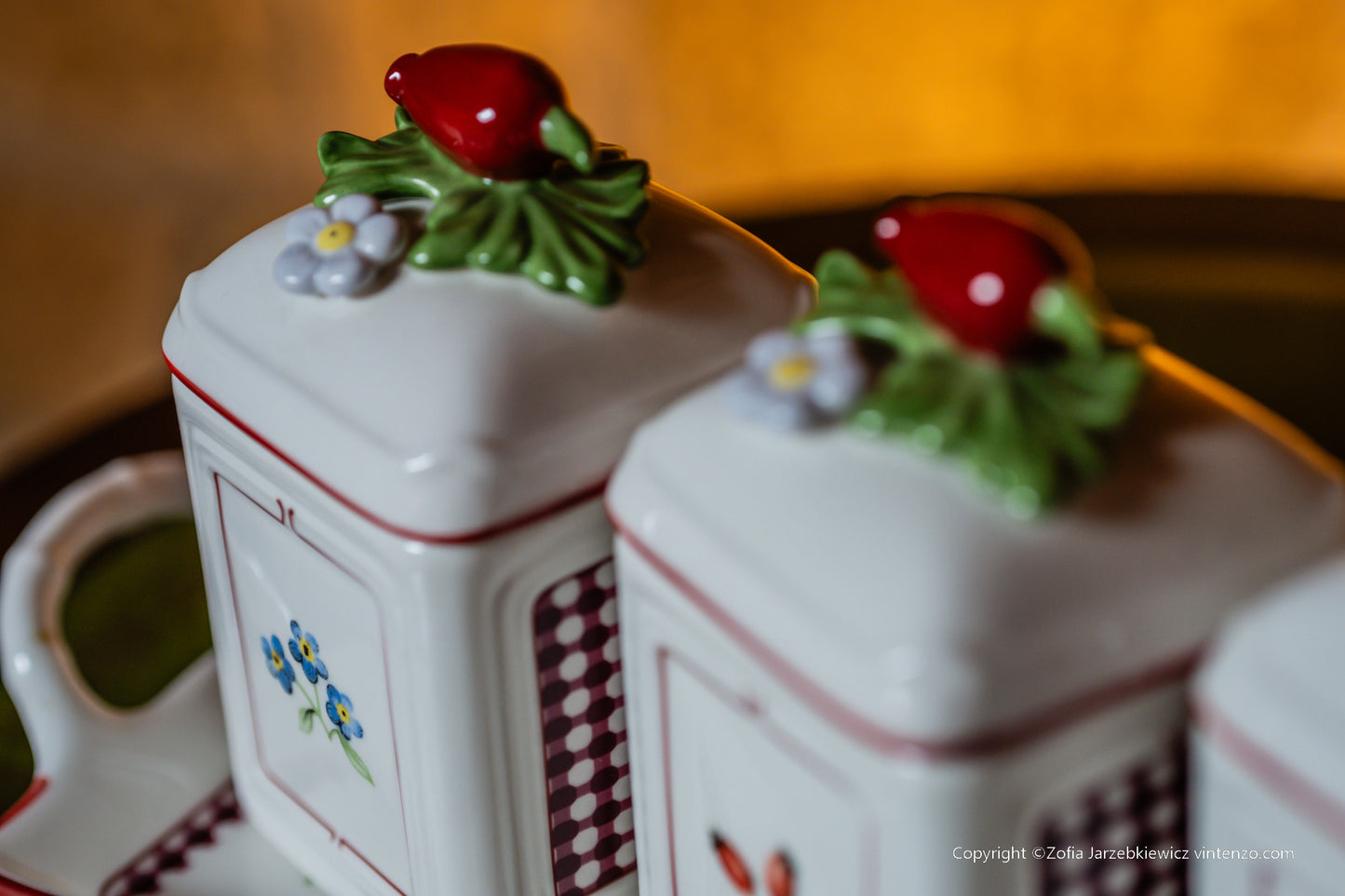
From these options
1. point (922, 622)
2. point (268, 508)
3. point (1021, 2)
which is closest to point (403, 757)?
point (268, 508)

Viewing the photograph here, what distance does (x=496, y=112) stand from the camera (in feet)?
1.52

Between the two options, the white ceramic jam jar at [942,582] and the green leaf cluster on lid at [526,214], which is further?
the green leaf cluster on lid at [526,214]

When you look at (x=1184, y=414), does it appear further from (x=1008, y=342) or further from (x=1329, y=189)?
(x=1329, y=189)

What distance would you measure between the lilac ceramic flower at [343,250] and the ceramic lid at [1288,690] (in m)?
0.26

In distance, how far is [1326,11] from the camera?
1.67m

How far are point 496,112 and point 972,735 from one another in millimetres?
230

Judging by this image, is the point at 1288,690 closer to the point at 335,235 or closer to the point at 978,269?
the point at 978,269

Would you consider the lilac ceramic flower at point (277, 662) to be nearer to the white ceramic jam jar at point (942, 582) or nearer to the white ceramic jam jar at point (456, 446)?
the white ceramic jam jar at point (456, 446)

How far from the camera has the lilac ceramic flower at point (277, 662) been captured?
1.78 ft

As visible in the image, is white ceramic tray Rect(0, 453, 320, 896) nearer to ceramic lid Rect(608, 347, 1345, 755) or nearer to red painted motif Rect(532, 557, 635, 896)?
red painted motif Rect(532, 557, 635, 896)

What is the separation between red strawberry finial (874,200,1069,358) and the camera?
38 cm

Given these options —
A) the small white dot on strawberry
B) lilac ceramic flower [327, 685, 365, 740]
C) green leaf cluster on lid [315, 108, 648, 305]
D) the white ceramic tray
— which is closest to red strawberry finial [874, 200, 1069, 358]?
the small white dot on strawberry

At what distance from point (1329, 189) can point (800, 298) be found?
0.54 meters

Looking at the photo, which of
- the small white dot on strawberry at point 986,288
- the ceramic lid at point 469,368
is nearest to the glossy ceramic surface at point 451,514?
the ceramic lid at point 469,368
